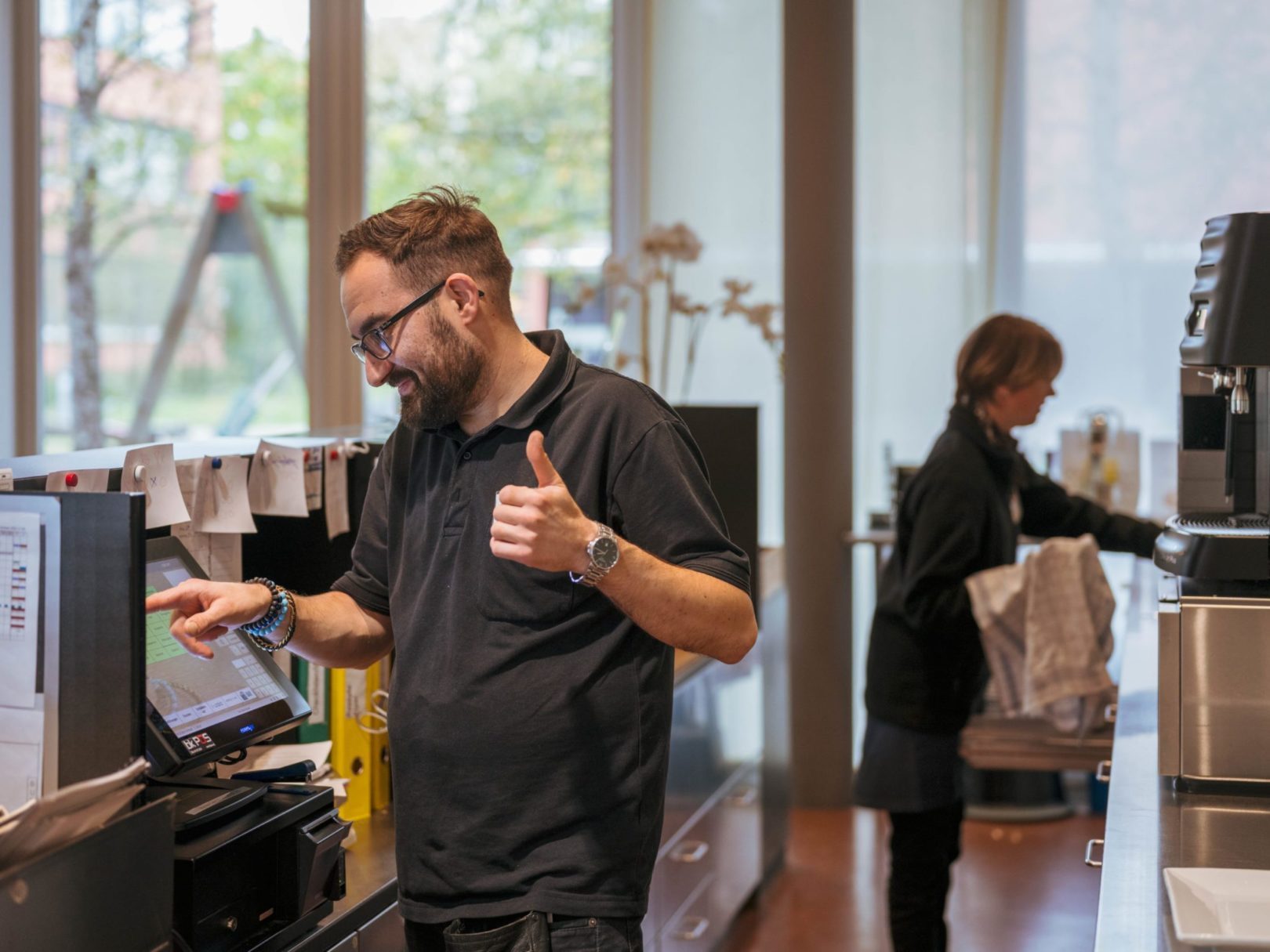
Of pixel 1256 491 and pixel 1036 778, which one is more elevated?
pixel 1256 491

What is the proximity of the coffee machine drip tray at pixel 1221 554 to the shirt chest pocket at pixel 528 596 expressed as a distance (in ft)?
2.80

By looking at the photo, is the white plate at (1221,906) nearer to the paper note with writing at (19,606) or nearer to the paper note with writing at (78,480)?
the paper note with writing at (19,606)

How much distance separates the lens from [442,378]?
1.62 metres

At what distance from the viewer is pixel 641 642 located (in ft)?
5.26


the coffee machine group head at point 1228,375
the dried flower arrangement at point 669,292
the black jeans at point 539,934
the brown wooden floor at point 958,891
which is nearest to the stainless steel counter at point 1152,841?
the coffee machine group head at point 1228,375

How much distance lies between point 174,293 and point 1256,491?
299cm

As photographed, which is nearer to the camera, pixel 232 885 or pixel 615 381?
pixel 232 885

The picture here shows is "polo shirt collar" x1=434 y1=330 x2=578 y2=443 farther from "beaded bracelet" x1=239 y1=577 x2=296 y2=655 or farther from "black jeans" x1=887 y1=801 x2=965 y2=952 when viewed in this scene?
"black jeans" x1=887 y1=801 x2=965 y2=952

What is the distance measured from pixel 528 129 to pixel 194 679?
359cm

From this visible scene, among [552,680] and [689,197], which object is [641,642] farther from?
[689,197]

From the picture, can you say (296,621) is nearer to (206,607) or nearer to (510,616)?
(206,607)

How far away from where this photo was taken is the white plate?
4.20 ft

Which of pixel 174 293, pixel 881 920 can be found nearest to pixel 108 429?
pixel 174 293

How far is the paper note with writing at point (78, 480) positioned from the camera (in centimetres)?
160
